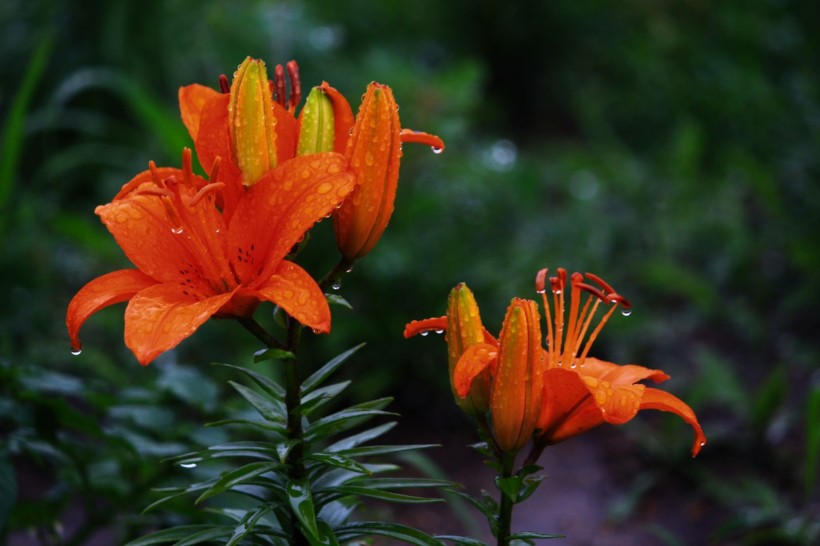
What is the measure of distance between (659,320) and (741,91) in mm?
1329

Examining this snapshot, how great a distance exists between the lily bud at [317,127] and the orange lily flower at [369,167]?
0.06 ft

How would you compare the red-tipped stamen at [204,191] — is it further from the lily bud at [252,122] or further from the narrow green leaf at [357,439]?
the narrow green leaf at [357,439]

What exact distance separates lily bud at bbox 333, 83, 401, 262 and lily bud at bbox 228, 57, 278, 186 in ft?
0.34

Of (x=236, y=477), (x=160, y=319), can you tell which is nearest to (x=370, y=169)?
(x=160, y=319)

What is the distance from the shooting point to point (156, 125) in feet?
9.61

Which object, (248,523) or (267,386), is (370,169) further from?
(248,523)

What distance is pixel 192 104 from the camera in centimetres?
131

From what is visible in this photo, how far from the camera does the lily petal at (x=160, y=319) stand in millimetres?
1009

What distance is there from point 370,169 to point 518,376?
1.05 feet

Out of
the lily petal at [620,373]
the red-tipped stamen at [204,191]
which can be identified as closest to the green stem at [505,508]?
the lily petal at [620,373]

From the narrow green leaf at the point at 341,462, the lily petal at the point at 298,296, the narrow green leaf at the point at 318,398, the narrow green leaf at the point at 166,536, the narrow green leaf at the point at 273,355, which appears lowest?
the narrow green leaf at the point at 166,536

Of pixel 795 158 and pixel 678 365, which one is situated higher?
pixel 795 158

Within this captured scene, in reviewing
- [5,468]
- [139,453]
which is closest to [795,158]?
[139,453]

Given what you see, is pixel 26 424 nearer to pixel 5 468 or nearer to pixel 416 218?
pixel 5 468
